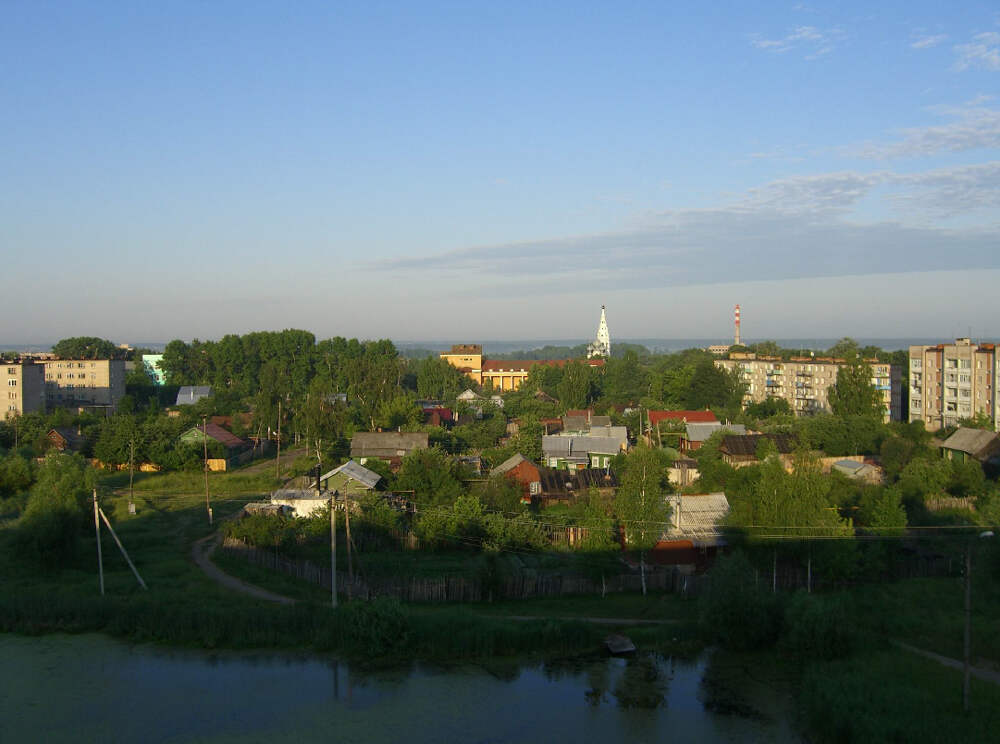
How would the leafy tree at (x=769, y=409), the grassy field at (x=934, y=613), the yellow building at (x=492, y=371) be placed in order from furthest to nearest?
the yellow building at (x=492, y=371)
the leafy tree at (x=769, y=409)
the grassy field at (x=934, y=613)

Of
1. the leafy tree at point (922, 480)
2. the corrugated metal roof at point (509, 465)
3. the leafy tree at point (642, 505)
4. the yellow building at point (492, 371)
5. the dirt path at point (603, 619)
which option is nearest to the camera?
the dirt path at point (603, 619)

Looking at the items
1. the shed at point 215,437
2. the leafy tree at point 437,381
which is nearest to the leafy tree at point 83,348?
the leafy tree at point 437,381

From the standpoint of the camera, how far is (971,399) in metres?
35.0

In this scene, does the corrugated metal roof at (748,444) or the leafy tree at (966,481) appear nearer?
the leafy tree at (966,481)

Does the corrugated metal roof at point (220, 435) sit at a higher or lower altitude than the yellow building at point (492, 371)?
lower

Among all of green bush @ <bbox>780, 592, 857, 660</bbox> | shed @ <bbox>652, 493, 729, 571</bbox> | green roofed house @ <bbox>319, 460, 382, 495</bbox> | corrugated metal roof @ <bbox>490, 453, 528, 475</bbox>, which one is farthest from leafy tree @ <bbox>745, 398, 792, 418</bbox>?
green bush @ <bbox>780, 592, 857, 660</bbox>

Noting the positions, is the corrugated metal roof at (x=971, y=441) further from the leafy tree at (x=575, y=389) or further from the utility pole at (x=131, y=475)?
the utility pole at (x=131, y=475)

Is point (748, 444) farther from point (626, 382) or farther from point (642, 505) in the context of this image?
point (626, 382)

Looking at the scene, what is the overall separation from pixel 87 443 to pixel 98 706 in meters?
22.6

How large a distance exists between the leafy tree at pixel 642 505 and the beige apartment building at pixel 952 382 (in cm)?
2194

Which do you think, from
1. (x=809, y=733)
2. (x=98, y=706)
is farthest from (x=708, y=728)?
(x=98, y=706)

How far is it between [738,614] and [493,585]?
4520mm

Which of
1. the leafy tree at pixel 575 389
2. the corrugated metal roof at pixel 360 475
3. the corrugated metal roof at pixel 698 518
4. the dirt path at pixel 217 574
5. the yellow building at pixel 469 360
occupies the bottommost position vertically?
the dirt path at pixel 217 574

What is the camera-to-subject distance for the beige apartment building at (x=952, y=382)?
34125 mm
